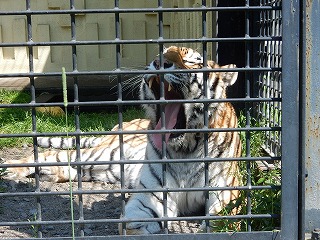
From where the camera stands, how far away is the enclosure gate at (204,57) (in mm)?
2678

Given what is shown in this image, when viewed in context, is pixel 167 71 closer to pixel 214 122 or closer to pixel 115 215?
pixel 214 122

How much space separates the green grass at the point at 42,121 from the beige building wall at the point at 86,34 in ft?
4.43

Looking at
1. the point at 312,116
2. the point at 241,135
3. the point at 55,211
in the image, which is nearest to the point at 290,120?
the point at 312,116

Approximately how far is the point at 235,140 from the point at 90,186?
1.32m

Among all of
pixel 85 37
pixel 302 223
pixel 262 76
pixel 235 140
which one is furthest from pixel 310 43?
pixel 85 37

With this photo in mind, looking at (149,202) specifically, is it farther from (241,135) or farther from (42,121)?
(42,121)

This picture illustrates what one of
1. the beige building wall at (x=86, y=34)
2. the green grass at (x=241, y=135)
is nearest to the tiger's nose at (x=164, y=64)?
the green grass at (x=241, y=135)

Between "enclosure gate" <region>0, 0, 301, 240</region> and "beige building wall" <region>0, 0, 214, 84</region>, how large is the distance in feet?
0.05

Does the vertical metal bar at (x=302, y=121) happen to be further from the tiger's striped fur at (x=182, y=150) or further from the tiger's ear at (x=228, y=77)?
the tiger's ear at (x=228, y=77)

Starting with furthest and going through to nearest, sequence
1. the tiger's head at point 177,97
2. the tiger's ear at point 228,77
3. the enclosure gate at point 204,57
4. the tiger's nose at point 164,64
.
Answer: the tiger's ear at point 228,77 < the tiger's head at point 177,97 < the tiger's nose at point 164,64 < the enclosure gate at point 204,57

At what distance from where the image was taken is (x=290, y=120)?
2752 mm

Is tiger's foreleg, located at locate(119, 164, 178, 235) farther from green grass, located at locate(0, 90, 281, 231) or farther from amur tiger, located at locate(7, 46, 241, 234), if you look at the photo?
green grass, located at locate(0, 90, 281, 231)

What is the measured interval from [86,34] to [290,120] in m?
6.71

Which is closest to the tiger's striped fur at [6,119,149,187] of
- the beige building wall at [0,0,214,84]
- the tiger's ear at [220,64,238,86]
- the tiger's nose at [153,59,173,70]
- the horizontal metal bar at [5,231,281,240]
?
the tiger's ear at [220,64,238,86]
